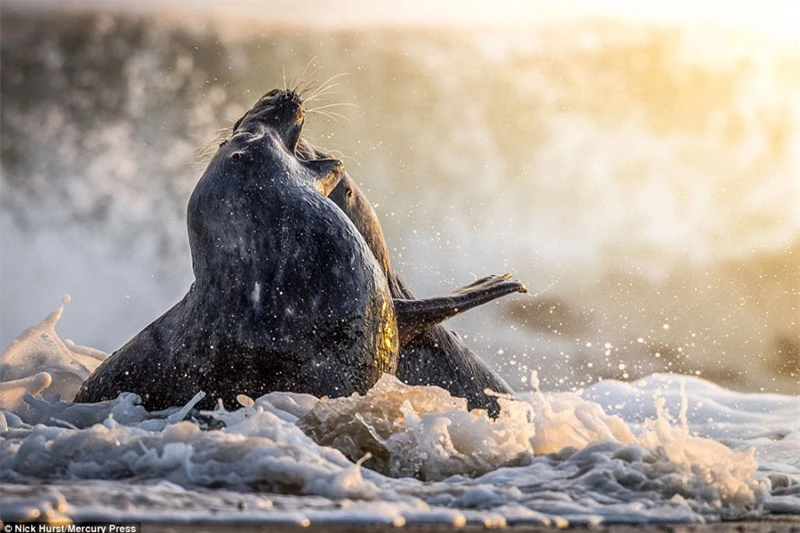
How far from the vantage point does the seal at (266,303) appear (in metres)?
4.66

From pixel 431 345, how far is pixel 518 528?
2.31 metres

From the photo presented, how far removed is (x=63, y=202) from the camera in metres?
9.20

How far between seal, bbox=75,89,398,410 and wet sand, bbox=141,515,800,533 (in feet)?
4.85

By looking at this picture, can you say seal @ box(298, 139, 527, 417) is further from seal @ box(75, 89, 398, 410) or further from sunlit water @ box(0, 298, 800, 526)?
seal @ box(75, 89, 398, 410)

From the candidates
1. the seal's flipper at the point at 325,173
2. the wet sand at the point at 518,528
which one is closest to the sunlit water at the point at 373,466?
the wet sand at the point at 518,528

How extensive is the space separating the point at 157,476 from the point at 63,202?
6.00 m

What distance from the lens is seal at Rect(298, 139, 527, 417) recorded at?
547 centimetres

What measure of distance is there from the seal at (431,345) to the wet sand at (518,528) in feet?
6.23

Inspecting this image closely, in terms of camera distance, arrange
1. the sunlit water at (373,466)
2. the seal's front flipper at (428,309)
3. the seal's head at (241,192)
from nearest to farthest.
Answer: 1. the sunlit water at (373,466)
2. the seal's head at (241,192)
3. the seal's front flipper at (428,309)

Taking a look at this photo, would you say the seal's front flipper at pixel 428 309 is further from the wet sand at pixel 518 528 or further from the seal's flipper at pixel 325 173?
the wet sand at pixel 518 528

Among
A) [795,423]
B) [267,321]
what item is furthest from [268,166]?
[795,423]

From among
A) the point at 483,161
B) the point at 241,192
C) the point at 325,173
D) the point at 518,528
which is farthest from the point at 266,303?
the point at 483,161

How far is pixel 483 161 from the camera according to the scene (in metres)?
9.37

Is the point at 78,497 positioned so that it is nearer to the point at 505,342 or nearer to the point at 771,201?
the point at 505,342
